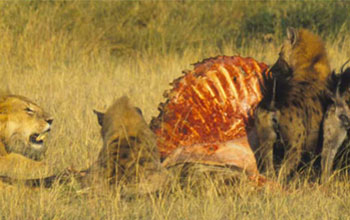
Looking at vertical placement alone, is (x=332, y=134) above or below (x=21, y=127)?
below

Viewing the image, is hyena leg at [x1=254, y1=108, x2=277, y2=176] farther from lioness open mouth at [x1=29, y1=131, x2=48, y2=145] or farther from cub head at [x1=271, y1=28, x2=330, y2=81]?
lioness open mouth at [x1=29, y1=131, x2=48, y2=145]

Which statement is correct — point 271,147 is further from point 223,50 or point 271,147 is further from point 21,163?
point 223,50

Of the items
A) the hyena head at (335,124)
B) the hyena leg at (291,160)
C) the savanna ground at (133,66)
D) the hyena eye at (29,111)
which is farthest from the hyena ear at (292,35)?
the hyena eye at (29,111)

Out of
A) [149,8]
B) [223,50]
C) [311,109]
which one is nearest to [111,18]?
[149,8]

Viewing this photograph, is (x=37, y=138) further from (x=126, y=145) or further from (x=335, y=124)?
(x=335, y=124)

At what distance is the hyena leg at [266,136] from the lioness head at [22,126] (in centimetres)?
187

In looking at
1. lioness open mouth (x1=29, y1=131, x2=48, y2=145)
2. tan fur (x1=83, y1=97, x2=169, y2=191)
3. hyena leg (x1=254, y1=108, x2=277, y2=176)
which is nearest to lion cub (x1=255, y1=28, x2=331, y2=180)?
hyena leg (x1=254, y1=108, x2=277, y2=176)

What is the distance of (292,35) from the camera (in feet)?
16.9

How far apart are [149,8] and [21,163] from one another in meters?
8.00

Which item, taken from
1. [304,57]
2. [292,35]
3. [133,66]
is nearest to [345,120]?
[304,57]

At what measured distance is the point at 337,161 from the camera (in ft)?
16.0

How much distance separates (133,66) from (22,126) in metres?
4.72

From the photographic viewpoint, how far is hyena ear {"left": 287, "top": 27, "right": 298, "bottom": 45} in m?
5.13

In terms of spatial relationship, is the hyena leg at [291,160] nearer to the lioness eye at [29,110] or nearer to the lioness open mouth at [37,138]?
the lioness open mouth at [37,138]
